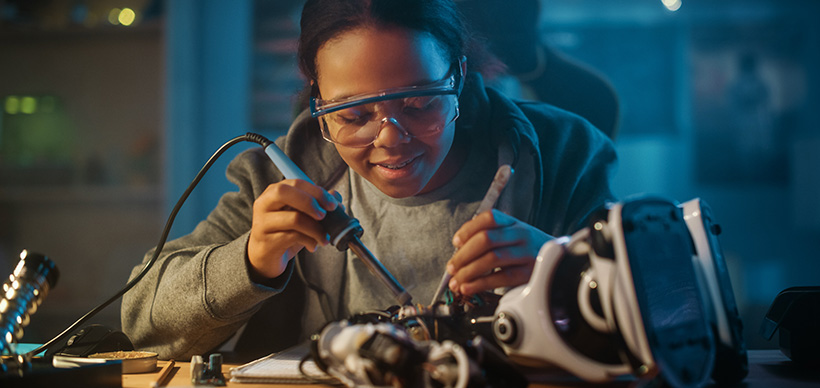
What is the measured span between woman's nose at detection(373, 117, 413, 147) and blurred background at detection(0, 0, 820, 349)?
4.05ft

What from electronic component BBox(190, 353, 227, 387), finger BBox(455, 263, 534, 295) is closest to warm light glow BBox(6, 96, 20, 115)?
electronic component BBox(190, 353, 227, 387)

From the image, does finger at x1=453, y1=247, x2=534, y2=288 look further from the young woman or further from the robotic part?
the robotic part

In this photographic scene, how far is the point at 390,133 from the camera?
3.05ft

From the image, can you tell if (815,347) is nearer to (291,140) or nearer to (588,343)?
(588,343)

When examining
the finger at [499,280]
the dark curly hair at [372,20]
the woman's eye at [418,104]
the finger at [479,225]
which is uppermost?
the dark curly hair at [372,20]

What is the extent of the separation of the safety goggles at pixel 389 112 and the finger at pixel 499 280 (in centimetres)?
26

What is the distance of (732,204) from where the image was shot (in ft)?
6.98

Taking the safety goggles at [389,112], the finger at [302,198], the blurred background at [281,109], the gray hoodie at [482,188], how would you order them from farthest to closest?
the blurred background at [281,109], the gray hoodie at [482,188], the safety goggles at [389,112], the finger at [302,198]

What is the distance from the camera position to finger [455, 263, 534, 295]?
2.64 ft

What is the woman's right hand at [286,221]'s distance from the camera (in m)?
0.81

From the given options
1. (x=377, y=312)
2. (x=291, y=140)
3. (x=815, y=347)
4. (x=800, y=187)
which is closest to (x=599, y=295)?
(x=377, y=312)

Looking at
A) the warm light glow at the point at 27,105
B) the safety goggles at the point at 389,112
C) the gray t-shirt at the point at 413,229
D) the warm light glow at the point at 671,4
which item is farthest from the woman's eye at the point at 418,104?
the warm light glow at the point at 27,105

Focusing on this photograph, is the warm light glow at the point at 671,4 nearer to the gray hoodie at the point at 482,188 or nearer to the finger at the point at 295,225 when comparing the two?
the gray hoodie at the point at 482,188

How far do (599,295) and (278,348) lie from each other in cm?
73
